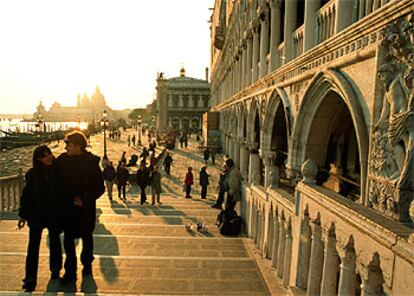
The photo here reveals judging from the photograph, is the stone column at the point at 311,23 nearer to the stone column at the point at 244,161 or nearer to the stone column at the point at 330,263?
the stone column at the point at 330,263

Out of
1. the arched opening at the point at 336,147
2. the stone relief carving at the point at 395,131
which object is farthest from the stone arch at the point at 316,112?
the stone relief carving at the point at 395,131

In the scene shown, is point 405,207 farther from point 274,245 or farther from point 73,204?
point 73,204

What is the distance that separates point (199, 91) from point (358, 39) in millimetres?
86779

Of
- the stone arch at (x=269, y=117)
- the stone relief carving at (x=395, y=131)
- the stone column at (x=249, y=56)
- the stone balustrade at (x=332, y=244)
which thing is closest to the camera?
the stone balustrade at (x=332, y=244)

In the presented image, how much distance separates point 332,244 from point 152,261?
347 centimetres

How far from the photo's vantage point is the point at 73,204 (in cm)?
448

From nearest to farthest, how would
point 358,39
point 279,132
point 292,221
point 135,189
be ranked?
point 358,39 < point 292,221 < point 279,132 < point 135,189

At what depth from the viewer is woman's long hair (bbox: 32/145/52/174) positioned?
14.3 feet

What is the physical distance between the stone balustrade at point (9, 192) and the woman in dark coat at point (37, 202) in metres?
5.50

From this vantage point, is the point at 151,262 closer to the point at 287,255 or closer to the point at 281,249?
the point at 281,249

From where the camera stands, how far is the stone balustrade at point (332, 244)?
7.70 ft

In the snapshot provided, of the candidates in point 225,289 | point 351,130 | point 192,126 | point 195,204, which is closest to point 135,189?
point 195,204

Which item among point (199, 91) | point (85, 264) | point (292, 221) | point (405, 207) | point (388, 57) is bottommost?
point (85, 264)

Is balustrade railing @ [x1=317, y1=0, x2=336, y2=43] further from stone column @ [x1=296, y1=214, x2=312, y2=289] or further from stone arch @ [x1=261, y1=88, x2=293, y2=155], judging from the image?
stone column @ [x1=296, y1=214, x2=312, y2=289]
